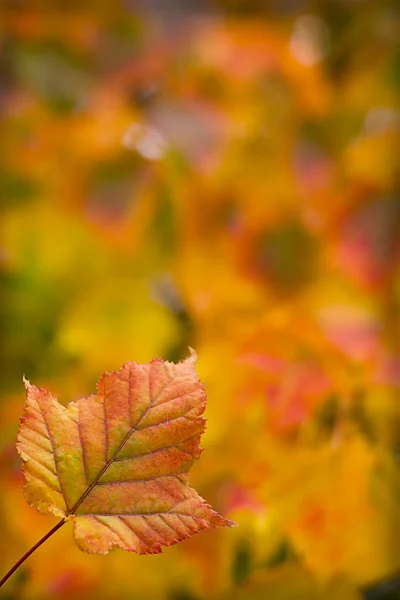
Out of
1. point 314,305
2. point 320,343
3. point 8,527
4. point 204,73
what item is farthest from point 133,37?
point 8,527

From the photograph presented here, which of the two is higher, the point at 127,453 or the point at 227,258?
the point at 227,258

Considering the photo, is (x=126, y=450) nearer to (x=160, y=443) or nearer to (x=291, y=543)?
(x=160, y=443)

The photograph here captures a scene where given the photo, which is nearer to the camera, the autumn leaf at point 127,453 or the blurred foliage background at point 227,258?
the autumn leaf at point 127,453

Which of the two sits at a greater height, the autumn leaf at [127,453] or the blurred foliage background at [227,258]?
the blurred foliage background at [227,258]

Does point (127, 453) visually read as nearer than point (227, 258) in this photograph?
Yes
